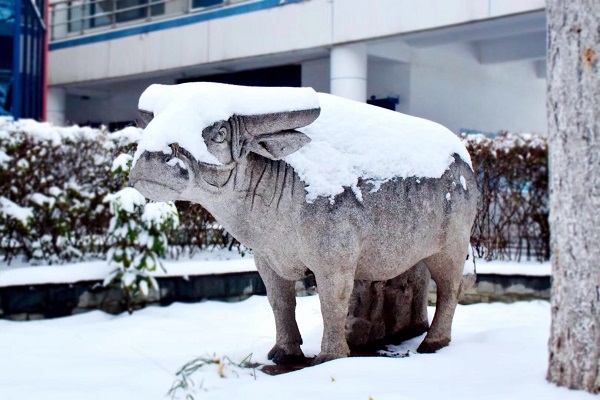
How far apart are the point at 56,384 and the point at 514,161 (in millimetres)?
5816

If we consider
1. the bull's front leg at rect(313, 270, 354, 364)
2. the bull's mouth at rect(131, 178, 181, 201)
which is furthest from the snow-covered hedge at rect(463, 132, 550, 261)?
the bull's mouth at rect(131, 178, 181, 201)

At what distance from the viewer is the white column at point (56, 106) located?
17.2 meters

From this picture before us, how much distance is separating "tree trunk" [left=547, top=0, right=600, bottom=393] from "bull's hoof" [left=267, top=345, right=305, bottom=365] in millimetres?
1419

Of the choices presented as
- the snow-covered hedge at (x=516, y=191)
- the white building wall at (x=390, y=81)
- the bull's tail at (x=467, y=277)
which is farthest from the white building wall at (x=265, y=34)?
the bull's tail at (x=467, y=277)

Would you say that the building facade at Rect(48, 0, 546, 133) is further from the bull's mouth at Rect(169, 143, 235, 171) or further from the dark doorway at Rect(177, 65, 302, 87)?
the bull's mouth at Rect(169, 143, 235, 171)

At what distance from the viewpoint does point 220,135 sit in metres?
3.18

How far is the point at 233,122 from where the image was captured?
3219 mm

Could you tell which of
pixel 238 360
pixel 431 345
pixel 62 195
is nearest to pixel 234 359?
pixel 238 360

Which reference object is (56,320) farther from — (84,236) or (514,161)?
(514,161)

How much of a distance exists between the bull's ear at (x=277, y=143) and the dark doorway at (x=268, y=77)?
11.1 meters

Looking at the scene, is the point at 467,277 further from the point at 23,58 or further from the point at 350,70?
the point at 23,58

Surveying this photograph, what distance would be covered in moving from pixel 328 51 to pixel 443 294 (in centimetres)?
982

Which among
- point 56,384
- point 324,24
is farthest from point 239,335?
point 324,24

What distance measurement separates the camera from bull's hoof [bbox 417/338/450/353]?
3.96 metres
